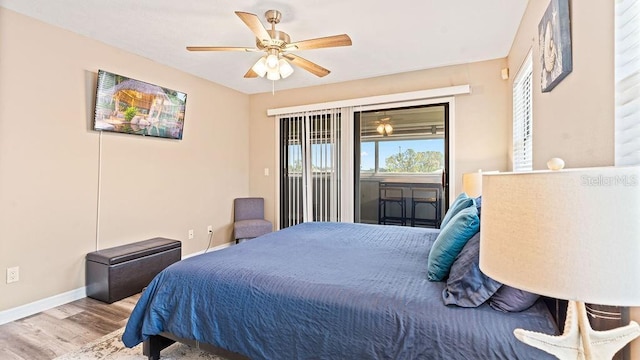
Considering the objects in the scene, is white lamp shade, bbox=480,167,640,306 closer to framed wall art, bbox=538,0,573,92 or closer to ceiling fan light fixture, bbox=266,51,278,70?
framed wall art, bbox=538,0,573,92

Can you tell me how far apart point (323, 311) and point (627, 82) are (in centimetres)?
142

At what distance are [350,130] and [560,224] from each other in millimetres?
3819

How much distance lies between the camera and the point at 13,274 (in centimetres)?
261

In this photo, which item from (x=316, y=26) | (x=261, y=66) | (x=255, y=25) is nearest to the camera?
(x=255, y=25)

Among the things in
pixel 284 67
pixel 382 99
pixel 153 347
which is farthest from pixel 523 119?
pixel 153 347

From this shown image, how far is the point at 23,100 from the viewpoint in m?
2.63

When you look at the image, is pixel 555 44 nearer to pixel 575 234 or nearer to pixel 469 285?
pixel 469 285

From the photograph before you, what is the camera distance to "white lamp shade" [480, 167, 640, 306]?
24.9 inches

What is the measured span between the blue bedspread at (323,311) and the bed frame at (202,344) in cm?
6

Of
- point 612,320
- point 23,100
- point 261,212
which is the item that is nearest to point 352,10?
point 612,320

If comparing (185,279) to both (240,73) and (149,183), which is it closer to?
(149,183)

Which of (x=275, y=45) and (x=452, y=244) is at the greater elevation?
(x=275, y=45)

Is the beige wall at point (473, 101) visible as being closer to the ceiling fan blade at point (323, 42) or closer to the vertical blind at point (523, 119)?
the vertical blind at point (523, 119)

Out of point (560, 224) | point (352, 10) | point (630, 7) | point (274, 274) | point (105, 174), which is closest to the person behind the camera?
point (560, 224)
